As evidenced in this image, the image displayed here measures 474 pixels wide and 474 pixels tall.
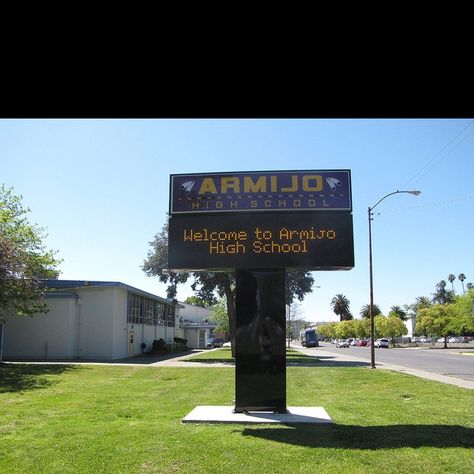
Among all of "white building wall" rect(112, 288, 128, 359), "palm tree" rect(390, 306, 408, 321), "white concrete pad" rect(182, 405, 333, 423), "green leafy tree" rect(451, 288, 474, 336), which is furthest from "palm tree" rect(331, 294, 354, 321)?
"white concrete pad" rect(182, 405, 333, 423)

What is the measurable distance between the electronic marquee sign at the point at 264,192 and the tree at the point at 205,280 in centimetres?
2992

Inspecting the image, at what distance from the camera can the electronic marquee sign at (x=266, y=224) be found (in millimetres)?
→ 10844

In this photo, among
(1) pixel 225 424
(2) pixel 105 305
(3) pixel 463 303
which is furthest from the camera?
(3) pixel 463 303

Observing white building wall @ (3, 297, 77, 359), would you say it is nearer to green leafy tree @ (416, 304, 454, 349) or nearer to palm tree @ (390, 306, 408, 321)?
green leafy tree @ (416, 304, 454, 349)

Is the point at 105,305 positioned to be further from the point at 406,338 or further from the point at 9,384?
the point at 406,338

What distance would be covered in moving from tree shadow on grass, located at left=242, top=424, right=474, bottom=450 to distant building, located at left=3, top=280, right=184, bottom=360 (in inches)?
1037

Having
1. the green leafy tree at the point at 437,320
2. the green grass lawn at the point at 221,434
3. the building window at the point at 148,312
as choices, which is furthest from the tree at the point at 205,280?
the green leafy tree at the point at 437,320

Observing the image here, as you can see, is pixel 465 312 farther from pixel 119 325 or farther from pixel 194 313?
pixel 194 313

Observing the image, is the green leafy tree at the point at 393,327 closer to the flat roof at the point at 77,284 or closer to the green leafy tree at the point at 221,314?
the green leafy tree at the point at 221,314

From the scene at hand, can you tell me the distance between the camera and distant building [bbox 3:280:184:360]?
3372cm

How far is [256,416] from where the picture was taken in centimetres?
1070
